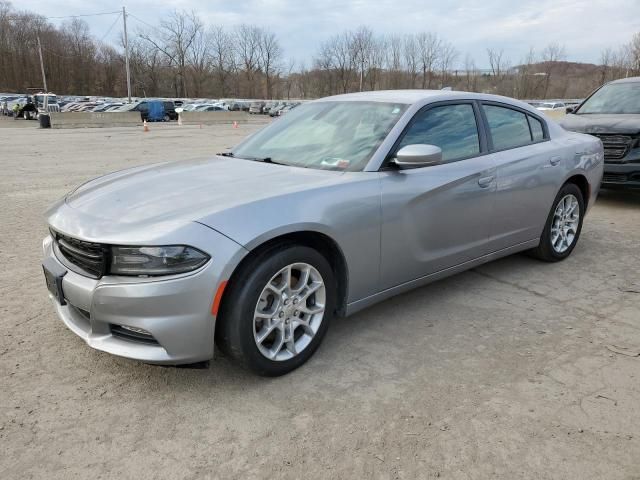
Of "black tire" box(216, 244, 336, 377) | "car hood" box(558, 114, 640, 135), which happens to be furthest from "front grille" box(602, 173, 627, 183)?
"black tire" box(216, 244, 336, 377)

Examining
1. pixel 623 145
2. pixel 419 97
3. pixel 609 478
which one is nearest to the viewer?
pixel 609 478

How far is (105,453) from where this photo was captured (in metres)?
2.28

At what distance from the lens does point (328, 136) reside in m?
3.66

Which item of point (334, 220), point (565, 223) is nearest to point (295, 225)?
point (334, 220)

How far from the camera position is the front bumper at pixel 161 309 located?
7.95ft

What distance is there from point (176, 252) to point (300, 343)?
3.16ft

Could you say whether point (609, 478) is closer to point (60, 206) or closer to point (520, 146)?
point (520, 146)

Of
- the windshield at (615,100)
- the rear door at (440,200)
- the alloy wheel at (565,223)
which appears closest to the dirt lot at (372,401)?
the rear door at (440,200)

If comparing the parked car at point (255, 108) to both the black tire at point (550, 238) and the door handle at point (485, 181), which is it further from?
the door handle at point (485, 181)

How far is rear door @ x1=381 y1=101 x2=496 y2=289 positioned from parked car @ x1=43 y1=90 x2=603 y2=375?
1 centimetres

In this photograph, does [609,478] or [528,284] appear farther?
[528,284]

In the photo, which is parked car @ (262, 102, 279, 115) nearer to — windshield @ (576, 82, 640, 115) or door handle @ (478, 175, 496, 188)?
windshield @ (576, 82, 640, 115)

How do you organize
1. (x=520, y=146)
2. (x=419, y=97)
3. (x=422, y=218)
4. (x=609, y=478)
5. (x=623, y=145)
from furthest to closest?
(x=623, y=145)
(x=520, y=146)
(x=419, y=97)
(x=422, y=218)
(x=609, y=478)

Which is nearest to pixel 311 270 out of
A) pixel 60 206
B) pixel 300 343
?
pixel 300 343
